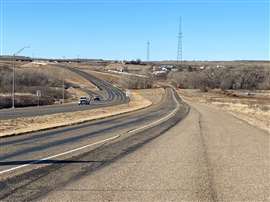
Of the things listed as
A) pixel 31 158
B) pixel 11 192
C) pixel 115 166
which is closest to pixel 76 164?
pixel 115 166

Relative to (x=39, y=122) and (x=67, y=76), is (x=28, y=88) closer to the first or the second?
(x=67, y=76)

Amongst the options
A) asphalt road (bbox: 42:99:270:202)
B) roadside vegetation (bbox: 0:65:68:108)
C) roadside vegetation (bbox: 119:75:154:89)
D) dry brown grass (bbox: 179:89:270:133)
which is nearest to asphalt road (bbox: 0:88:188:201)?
asphalt road (bbox: 42:99:270:202)

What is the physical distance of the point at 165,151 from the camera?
64.5 feet

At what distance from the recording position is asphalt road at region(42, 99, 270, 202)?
10.4m

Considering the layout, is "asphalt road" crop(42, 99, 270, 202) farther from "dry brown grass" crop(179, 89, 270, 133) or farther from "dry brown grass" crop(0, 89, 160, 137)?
"dry brown grass" crop(179, 89, 270, 133)

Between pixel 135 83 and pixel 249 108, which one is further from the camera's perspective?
pixel 135 83

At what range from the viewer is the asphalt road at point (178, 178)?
10.4 m

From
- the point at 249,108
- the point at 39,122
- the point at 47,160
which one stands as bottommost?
the point at 249,108

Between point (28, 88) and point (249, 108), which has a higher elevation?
point (249, 108)

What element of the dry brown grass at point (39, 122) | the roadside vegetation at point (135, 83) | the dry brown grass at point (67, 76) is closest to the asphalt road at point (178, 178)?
the dry brown grass at point (39, 122)

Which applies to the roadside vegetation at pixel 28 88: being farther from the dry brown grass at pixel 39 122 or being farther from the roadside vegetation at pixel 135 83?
the dry brown grass at pixel 39 122

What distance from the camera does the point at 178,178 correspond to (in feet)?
42.0

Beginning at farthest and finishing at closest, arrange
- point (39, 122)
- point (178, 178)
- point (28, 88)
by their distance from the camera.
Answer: point (28, 88) < point (39, 122) < point (178, 178)

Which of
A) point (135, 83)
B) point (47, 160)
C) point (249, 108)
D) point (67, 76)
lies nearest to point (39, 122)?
point (47, 160)
